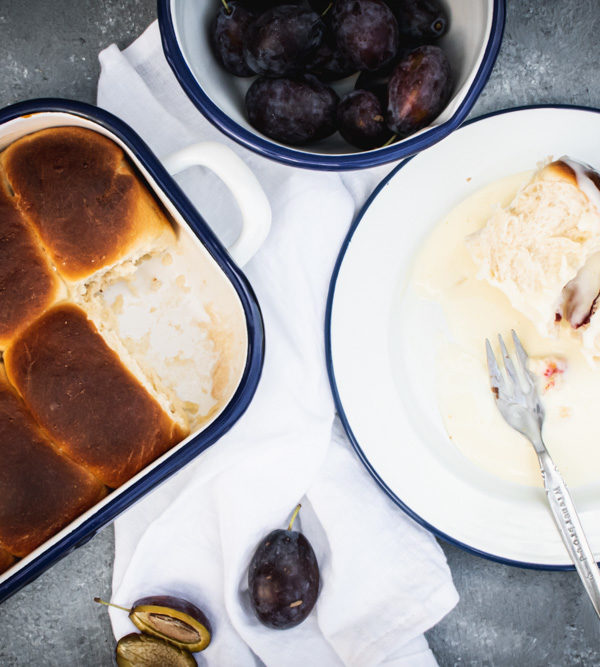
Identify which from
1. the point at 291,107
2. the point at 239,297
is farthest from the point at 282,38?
the point at 239,297

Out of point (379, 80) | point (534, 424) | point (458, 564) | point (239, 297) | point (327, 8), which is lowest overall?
point (458, 564)

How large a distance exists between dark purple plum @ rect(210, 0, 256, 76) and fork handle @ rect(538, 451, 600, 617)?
2.70 feet

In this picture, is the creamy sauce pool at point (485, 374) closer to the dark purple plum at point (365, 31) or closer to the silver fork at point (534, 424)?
the silver fork at point (534, 424)

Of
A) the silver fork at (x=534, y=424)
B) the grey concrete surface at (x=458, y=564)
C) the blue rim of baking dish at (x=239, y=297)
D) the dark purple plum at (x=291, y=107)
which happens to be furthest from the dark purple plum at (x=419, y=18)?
the silver fork at (x=534, y=424)

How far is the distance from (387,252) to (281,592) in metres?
0.63

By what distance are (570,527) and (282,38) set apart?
0.91 m

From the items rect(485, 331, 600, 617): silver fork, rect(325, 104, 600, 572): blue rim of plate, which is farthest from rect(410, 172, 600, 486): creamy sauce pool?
rect(325, 104, 600, 572): blue rim of plate

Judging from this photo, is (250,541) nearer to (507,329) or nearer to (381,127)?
(507,329)

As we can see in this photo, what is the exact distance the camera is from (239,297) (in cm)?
96

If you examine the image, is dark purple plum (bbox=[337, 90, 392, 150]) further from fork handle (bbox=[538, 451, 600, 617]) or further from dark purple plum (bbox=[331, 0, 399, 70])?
fork handle (bbox=[538, 451, 600, 617])

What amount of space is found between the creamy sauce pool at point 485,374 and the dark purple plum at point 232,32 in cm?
45

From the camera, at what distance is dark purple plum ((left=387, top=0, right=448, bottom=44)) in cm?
88

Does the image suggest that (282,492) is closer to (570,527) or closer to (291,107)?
(570,527)

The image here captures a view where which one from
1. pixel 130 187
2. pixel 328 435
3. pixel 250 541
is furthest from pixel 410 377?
pixel 130 187
